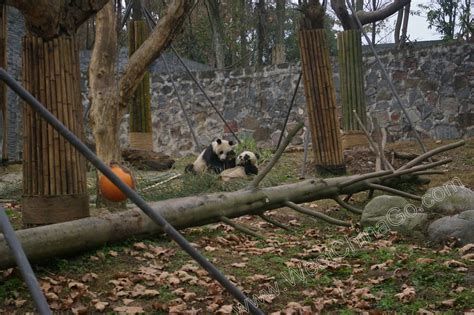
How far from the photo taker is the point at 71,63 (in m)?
4.91

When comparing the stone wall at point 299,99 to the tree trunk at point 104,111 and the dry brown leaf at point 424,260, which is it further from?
the dry brown leaf at point 424,260

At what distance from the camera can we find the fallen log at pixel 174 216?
13.9ft

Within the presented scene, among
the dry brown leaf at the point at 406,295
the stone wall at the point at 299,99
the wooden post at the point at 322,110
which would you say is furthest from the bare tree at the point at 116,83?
the stone wall at the point at 299,99

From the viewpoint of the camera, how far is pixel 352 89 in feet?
33.0

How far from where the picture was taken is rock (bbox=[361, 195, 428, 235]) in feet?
19.1

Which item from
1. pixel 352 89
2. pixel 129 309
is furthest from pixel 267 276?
pixel 352 89

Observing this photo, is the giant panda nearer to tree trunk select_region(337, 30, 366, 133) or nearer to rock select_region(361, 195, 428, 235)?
tree trunk select_region(337, 30, 366, 133)

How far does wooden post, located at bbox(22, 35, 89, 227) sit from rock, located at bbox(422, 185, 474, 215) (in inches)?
130

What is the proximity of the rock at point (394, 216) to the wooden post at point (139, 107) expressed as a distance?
475 cm

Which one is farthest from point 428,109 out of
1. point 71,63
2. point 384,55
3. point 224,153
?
point 71,63

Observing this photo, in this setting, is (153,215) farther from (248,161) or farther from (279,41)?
(279,41)

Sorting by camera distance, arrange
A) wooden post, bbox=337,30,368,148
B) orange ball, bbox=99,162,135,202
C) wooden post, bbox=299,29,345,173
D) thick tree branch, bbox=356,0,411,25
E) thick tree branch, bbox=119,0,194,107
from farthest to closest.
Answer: thick tree branch, bbox=356,0,411,25 < wooden post, bbox=337,30,368,148 < wooden post, bbox=299,29,345,173 < thick tree branch, bbox=119,0,194,107 < orange ball, bbox=99,162,135,202

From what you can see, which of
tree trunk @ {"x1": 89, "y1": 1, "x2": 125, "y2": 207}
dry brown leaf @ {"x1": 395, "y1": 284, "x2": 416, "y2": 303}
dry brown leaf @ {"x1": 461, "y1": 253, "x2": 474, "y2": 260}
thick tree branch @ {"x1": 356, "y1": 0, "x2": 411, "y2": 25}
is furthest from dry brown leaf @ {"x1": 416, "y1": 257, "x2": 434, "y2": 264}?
thick tree branch @ {"x1": 356, "y1": 0, "x2": 411, "y2": 25}

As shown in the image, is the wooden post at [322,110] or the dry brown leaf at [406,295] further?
the wooden post at [322,110]
